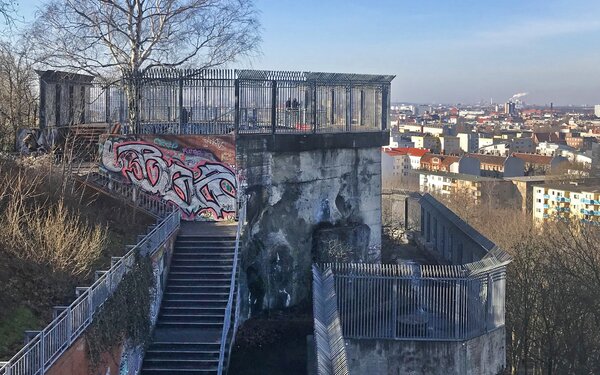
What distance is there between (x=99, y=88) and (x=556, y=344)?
16511 mm

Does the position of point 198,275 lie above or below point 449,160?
above

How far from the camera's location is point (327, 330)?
1078 centimetres

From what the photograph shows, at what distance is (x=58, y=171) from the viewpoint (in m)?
13.8

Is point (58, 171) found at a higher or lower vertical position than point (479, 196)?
higher

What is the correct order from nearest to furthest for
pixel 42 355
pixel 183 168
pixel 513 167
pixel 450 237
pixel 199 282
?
pixel 42 355 → pixel 199 282 → pixel 183 168 → pixel 450 237 → pixel 513 167

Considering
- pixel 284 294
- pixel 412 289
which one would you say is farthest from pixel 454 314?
pixel 284 294

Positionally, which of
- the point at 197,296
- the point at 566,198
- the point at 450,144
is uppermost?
the point at 450,144

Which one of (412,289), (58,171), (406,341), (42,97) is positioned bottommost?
(406,341)

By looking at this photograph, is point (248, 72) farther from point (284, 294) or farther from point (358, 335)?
point (358, 335)

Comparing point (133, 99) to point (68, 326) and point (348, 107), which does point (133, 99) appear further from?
A: point (68, 326)

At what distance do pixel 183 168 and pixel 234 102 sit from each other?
2.12 metres

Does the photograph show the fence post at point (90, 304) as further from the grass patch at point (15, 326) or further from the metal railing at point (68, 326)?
the grass patch at point (15, 326)

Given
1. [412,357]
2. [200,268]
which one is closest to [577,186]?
[412,357]

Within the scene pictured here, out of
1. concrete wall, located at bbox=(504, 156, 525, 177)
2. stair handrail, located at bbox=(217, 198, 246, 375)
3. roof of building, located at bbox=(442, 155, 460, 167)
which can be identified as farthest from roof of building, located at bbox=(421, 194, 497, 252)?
roof of building, located at bbox=(442, 155, 460, 167)
